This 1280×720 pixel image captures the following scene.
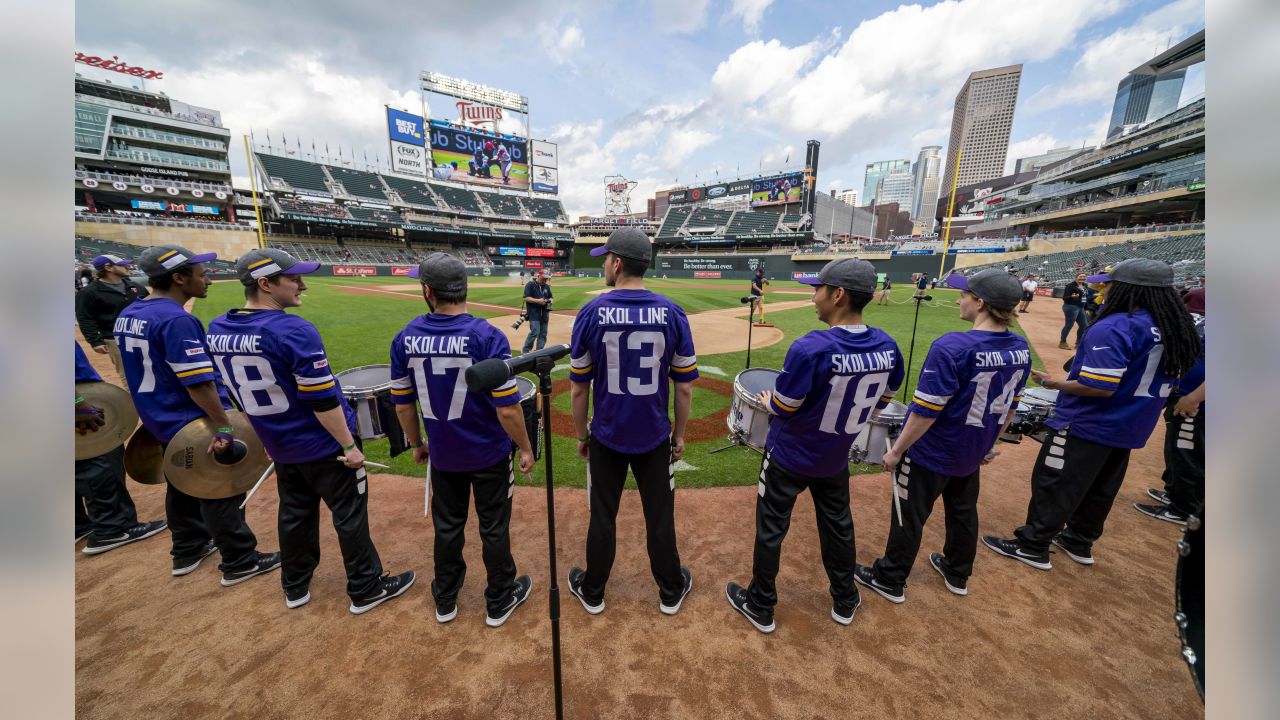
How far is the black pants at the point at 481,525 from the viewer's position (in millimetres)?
2900

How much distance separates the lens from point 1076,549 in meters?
3.66

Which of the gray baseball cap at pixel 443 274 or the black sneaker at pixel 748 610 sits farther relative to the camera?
the black sneaker at pixel 748 610

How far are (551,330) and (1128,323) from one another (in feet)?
38.8

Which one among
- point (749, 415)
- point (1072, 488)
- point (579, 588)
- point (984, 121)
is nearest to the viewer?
point (579, 588)

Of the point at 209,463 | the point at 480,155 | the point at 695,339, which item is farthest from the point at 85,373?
the point at 480,155

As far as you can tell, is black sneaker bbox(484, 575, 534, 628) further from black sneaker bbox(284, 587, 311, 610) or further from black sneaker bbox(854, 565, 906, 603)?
black sneaker bbox(854, 565, 906, 603)

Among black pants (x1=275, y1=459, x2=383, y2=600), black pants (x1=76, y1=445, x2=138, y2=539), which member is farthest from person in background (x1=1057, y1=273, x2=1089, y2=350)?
black pants (x1=76, y1=445, x2=138, y2=539)

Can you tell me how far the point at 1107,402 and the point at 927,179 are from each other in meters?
201

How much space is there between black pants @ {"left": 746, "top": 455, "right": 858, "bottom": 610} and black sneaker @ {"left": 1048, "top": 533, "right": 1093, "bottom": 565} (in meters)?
2.24

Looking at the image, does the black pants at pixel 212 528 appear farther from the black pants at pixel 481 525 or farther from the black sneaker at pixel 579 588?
the black sneaker at pixel 579 588

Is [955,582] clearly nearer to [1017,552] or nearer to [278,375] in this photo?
[1017,552]

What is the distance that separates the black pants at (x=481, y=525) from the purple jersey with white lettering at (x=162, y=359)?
6.14 feet

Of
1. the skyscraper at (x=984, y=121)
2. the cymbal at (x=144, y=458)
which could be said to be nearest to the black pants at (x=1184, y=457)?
the cymbal at (x=144, y=458)

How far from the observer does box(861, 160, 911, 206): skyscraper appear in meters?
180
